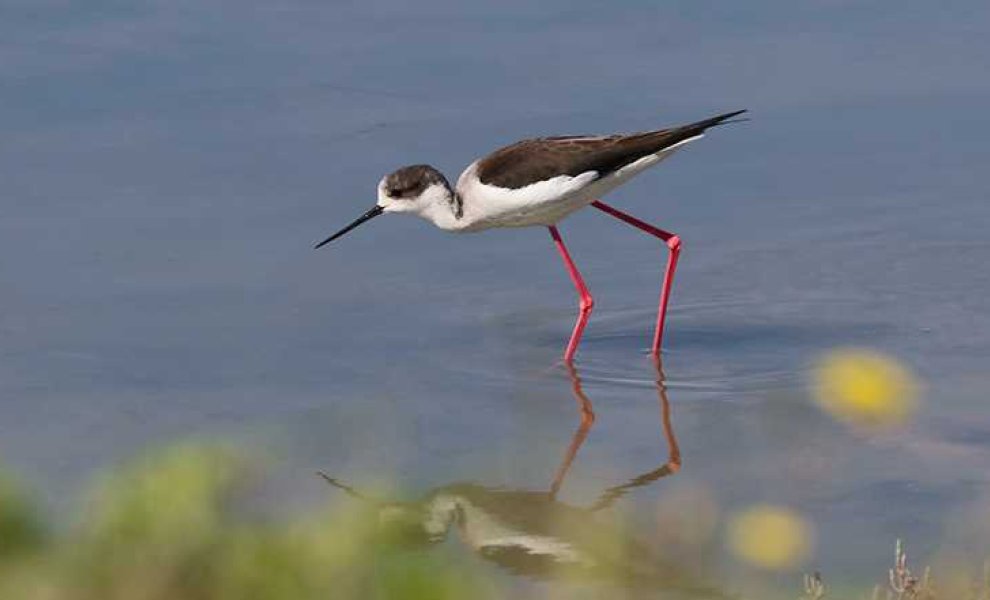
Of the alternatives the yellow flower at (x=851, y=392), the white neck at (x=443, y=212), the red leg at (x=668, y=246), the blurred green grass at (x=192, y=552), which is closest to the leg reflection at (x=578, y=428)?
the red leg at (x=668, y=246)

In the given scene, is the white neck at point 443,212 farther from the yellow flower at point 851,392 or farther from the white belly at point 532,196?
the yellow flower at point 851,392

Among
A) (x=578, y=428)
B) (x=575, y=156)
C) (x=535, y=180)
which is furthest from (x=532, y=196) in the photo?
(x=578, y=428)

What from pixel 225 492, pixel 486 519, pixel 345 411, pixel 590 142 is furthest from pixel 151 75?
pixel 225 492

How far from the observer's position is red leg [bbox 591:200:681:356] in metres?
6.80

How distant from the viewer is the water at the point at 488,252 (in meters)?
5.78

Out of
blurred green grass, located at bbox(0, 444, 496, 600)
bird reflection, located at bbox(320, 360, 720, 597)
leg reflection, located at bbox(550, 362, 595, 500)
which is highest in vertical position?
blurred green grass, located at bbox(0, 444, 496, 600)

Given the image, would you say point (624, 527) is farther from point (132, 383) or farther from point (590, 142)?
point (590, 142)

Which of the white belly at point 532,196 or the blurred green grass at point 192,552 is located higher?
the blurred green grass at point 192,552

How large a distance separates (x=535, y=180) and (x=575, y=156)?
158 mm

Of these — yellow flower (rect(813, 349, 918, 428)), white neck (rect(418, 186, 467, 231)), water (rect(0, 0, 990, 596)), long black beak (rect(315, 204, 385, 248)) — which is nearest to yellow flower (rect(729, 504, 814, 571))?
water (rect(0, 0, 990, 596))

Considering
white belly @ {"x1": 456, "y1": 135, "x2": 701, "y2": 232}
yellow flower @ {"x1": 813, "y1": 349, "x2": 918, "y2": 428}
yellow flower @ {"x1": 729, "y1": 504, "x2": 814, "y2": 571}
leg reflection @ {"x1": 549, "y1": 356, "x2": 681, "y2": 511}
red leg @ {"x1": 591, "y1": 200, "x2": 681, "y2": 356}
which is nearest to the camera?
yellow flower @ {"x1": 729, "y1": 504, "x2": 814, "y2": 571}

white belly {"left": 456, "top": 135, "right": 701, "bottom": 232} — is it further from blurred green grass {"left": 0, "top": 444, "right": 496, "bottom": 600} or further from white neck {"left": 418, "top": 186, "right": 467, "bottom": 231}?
blurred green grass {"left": 0, "top": 444, "right": 496, "bottom": 600}

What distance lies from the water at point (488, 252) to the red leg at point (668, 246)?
0.26 feet

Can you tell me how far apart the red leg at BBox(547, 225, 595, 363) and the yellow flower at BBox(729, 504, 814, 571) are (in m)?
1.60
